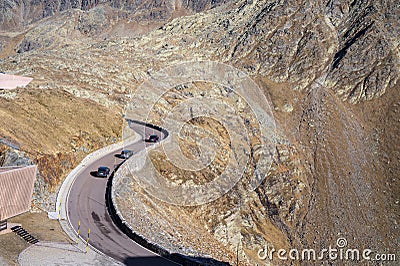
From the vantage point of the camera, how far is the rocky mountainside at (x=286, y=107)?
49.3 metres

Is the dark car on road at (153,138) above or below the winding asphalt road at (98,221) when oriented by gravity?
above

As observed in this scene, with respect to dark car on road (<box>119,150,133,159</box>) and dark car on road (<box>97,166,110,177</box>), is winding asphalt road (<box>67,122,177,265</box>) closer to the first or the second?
dark car on road (<box>97,166,110,177</box>)

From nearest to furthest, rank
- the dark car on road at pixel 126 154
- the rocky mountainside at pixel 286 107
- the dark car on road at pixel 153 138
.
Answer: the rocky mountainside at pixel 286 107 → the dark car on road at pixel 126 154 → the dark car on road at pixel 153 138

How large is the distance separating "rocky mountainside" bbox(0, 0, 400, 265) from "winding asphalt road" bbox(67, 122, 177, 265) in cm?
231

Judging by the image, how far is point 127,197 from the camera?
37.6m

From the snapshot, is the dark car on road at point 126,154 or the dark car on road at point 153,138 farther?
the dark car on road at point 153,138

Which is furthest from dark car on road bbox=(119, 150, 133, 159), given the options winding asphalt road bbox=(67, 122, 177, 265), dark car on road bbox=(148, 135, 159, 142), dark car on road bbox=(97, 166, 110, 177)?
dark car on road bbox=(148, 135, 159, 142)

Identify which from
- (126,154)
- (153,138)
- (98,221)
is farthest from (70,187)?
(153,138)

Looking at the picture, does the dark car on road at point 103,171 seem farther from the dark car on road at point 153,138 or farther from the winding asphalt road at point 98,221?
the dark car on road at point 153,138

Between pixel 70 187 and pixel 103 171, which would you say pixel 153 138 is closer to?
pixel 103 171

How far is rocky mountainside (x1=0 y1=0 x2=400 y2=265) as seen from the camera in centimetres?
4934

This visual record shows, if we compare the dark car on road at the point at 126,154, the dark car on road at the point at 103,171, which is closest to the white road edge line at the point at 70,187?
the dark car on road at the point at 103,171

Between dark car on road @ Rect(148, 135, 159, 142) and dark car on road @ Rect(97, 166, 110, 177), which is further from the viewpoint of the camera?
dark car on road @ Rect(148, 135, 159, 142)

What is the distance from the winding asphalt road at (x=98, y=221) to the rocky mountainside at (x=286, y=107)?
2313 mm
